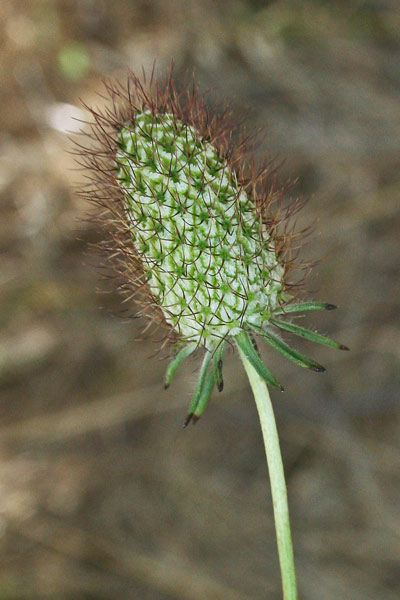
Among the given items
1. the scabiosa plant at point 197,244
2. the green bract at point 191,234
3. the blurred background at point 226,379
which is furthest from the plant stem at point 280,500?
the blurred background at point 226,379

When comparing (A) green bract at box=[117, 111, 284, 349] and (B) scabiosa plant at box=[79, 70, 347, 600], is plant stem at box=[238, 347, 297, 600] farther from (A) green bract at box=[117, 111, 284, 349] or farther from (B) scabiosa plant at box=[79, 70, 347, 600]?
(A) green bract at box=[117, 111, 284, 349]

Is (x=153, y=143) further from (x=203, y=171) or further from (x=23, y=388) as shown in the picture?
(x=23, y=388)

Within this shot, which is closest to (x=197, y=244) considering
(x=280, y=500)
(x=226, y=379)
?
(x=280, y=500)

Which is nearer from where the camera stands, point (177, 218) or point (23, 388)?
point (177, 218)

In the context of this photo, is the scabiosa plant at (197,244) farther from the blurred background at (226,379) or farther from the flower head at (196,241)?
the blurred background at (226,379)

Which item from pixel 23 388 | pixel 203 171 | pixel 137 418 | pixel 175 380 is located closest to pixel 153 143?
pixel 203 171

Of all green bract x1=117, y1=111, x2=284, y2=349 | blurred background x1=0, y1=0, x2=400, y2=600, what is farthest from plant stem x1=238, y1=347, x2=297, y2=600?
blurred background x1=0, y1=0, x2=400, y2=600
